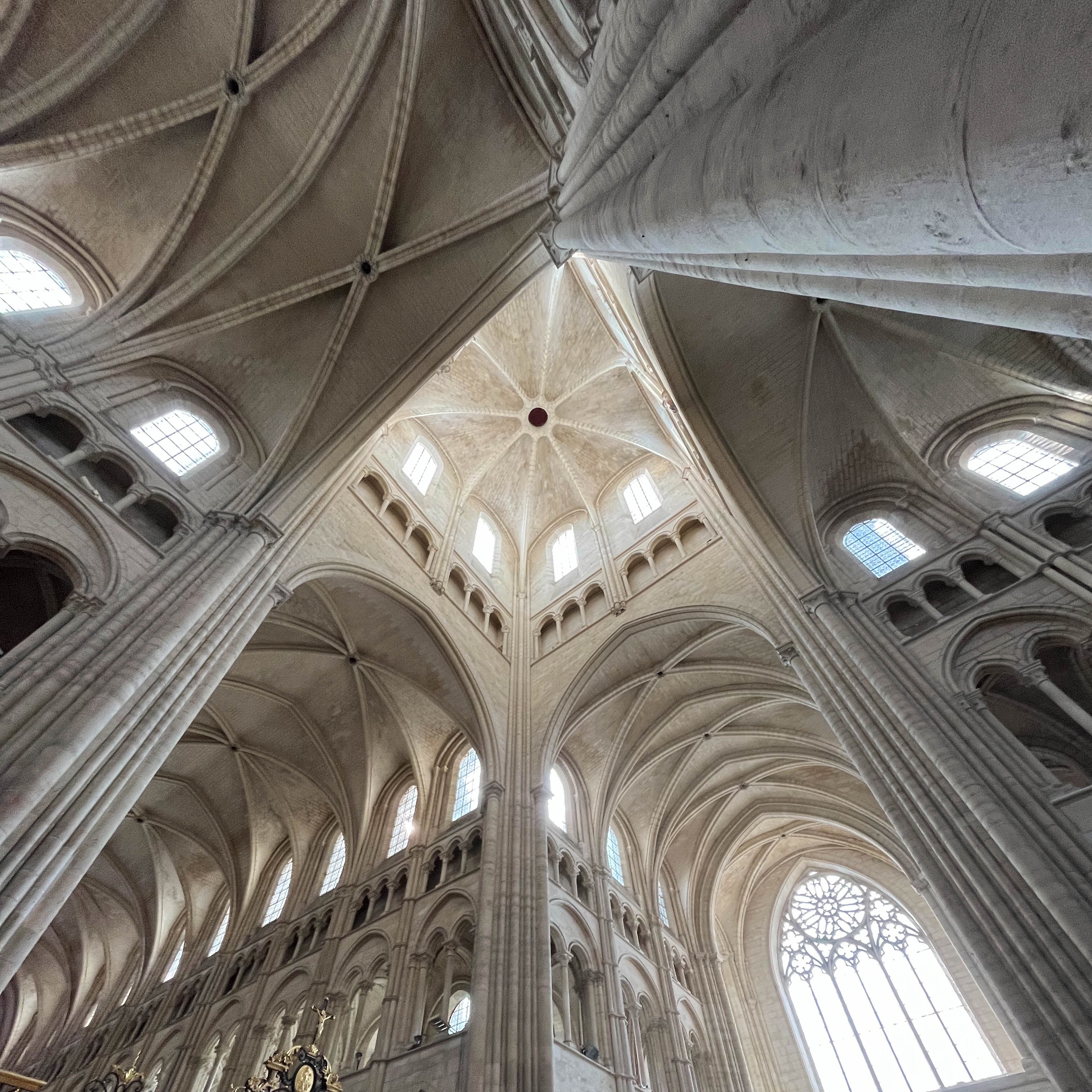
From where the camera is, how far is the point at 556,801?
15.1 m

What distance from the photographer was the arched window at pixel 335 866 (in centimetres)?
1585

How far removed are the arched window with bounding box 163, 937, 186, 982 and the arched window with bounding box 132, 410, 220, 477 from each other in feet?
46.3

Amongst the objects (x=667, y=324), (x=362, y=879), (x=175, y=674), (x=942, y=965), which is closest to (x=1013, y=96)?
(x=175, y=674)

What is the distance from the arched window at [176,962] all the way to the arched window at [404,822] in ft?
23.6

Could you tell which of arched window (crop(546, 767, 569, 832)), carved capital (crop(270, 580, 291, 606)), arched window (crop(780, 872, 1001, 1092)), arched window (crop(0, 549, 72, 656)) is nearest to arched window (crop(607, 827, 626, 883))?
arched window (crop(546, 767, 569, 832))

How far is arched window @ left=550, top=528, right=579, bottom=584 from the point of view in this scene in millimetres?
19078

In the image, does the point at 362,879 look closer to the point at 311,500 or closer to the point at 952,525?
the point at 311,500

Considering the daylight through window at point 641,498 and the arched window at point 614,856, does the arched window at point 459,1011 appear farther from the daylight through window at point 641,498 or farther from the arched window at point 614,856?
the daylight through window at point 641,498

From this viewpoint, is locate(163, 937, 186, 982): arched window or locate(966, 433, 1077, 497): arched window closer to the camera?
locate(966, 433, 1077, 497): arched window

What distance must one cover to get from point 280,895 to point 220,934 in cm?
228

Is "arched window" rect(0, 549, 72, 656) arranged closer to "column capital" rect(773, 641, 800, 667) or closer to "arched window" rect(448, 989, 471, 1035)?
"arched window" rect(448, 989, 471, 1035)

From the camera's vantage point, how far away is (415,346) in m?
13.7

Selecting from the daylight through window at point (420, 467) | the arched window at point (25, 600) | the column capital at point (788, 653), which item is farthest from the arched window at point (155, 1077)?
the column capital at point (788, 653)

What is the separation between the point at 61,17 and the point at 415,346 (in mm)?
7772
